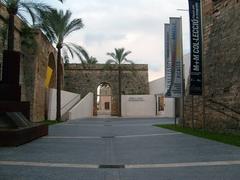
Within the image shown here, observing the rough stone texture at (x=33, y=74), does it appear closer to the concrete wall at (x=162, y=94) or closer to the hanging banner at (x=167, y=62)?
the hanging banner at (x=167, y=62)

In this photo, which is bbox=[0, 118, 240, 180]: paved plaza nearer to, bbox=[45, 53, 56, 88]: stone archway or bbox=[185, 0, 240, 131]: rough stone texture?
bbox=[185, 0, 240, 131]: rough stone texture

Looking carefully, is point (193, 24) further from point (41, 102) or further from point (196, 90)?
point (41, 102)

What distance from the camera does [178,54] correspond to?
21.4 m

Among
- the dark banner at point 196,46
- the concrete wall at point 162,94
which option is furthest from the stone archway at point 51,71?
the dark banner at point 196,46

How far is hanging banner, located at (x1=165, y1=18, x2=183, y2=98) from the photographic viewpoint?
21219 mm

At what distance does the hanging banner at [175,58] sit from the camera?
21.2m

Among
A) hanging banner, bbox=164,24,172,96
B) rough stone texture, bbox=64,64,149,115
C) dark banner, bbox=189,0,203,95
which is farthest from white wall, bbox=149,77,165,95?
dark banner, bbox=189,0,203,95

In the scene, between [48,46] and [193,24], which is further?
[48,46]

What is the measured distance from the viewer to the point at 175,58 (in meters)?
21.4

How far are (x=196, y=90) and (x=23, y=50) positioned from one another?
14.1 metres

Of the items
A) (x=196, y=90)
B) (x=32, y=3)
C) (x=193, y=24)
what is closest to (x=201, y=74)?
(x=196, y=90)

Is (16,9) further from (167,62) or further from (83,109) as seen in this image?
(83,109)

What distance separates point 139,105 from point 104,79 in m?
5.98

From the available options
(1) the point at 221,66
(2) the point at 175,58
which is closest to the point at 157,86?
(2) the point at 175,58
